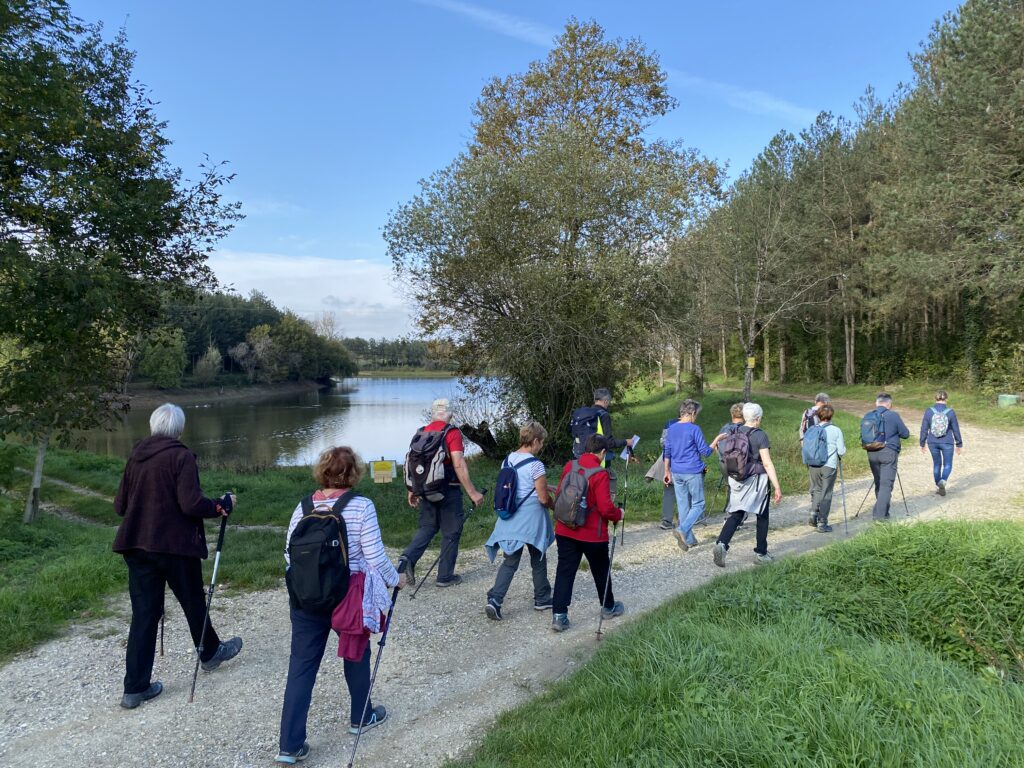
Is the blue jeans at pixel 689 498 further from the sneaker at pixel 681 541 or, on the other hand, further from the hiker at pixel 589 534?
the hiker at pixel 589 534

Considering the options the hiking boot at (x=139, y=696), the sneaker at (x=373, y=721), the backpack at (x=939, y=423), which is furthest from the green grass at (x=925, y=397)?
the hiking boot at (x=139, y=696)

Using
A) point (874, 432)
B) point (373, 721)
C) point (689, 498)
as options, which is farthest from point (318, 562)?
point (874, 432)

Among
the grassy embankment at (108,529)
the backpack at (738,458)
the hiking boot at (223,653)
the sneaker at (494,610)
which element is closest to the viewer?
the hiking boot at (223,653)

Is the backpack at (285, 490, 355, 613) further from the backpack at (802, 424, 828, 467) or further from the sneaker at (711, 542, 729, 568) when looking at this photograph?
the backpack at (802, 424, 828, 467)

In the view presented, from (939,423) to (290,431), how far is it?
1304 inches

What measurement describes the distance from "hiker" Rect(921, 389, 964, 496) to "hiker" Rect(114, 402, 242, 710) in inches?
418

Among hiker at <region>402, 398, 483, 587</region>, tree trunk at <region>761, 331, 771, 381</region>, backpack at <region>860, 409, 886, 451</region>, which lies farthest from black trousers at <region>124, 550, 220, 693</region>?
tree trunk at <region>761, 331, 771, 381</region>

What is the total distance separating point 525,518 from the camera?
5566 mm

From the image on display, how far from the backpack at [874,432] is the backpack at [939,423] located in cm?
220

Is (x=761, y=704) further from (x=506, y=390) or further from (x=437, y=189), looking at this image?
(x=437, y=189)

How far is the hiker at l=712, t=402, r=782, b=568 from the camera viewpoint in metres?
6.84

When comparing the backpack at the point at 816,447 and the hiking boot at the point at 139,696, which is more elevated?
the backpack at the point at 816,447

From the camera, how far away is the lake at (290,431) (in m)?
25.7

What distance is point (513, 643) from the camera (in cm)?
516
